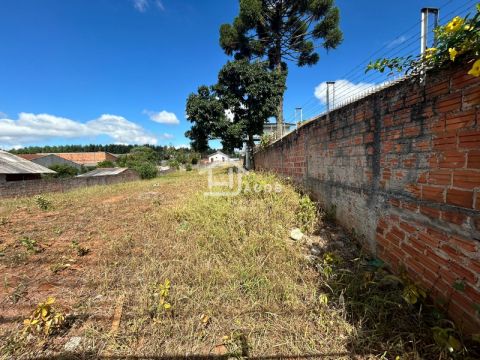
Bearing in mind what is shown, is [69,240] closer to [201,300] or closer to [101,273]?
[101,273]

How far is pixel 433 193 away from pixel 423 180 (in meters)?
0.14

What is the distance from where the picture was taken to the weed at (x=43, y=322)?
5.50ft

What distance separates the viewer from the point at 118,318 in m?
1.83

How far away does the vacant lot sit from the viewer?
1582 mm

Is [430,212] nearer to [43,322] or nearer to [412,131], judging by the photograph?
[412,131]

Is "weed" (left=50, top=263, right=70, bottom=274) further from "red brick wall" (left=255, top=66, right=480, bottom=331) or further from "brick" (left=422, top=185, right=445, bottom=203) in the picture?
"brick" (left=422, top=185, right=445, bottom=203)

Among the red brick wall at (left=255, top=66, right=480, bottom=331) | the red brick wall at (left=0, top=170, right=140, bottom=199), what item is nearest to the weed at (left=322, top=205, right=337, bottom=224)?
the red brick wall at (left=255, top=66, right=480, bottom=331)

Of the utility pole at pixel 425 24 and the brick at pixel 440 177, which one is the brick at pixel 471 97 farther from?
the utility pole at pixel 425 24

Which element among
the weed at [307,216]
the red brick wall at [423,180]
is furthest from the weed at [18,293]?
the red brick wall at [423,180]

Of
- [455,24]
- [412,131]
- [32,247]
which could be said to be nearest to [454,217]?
[412,131]

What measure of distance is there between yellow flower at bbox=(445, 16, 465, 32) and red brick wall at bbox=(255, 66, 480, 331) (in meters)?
0.24

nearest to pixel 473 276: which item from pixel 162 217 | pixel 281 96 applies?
pixel 162 217

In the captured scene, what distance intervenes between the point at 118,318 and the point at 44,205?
20.9 ft

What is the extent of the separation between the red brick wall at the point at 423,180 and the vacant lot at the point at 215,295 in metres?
0.29
